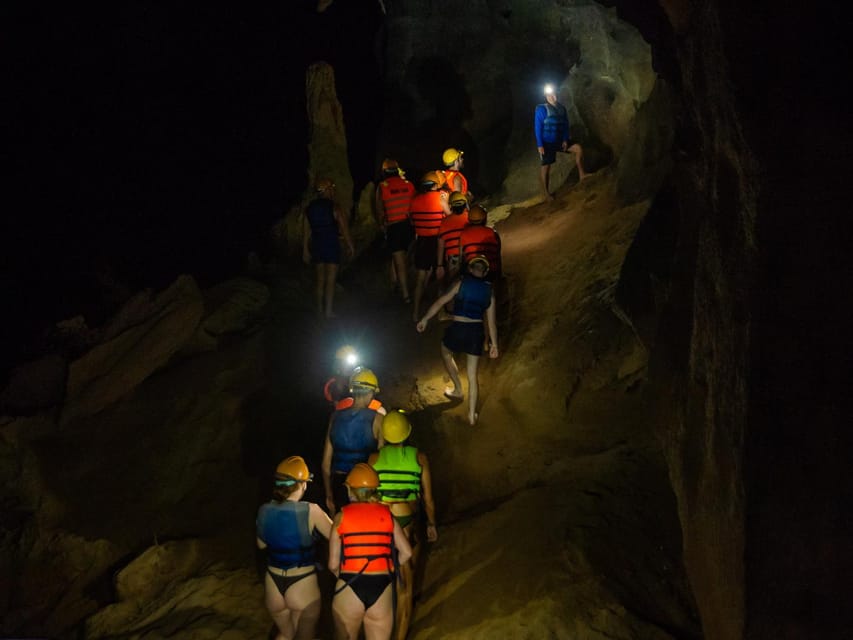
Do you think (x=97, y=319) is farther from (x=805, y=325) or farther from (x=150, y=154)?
(x=150, y=154)

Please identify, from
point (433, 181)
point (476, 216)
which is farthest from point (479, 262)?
point (433, 181)

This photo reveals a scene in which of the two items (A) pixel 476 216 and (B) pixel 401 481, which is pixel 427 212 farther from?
(B) pixel 401 481

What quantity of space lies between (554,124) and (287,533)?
890 cm

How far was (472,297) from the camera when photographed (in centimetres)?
775

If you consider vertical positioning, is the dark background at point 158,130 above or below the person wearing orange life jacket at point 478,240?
above

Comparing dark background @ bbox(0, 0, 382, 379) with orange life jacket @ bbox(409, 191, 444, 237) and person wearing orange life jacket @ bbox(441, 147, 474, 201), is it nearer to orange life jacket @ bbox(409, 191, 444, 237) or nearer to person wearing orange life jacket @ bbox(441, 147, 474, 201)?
person wearing orange life jacket @ bbox(441, 147, 474, 201)

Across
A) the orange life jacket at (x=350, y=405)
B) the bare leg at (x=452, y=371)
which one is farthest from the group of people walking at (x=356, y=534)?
the bare leg at (x=452, y=371)

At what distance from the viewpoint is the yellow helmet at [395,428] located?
618 centimetres

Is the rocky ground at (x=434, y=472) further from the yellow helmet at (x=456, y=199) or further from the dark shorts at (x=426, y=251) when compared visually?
the yellow helmet at (x=456, y=199)

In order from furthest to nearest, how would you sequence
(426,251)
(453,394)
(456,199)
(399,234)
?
(399,234), (426,251), (456,199), (453,394)

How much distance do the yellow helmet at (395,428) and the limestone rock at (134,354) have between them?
5.11 meters

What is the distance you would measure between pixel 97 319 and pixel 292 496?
7.07 m

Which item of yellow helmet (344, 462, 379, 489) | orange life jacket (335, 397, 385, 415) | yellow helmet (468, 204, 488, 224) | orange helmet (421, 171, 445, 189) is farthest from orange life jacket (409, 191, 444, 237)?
yellow helmet (344, 462, 379, 489)

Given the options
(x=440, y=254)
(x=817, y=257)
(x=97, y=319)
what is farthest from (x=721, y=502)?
(x=97, y=319)
